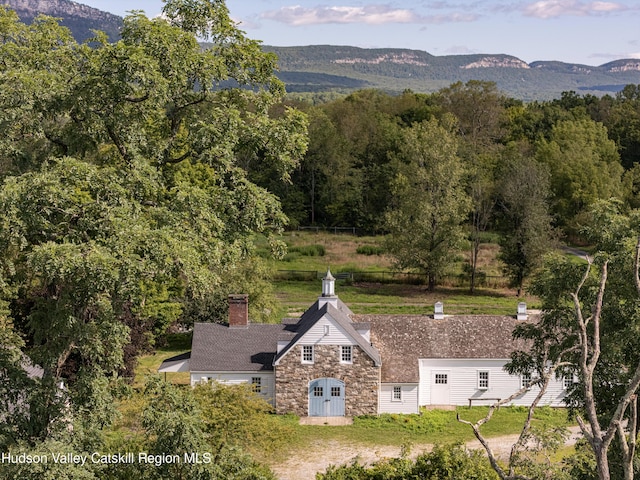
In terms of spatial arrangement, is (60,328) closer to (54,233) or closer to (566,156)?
(54,233)

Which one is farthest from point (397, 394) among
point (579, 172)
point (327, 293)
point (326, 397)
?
point (579, 172)

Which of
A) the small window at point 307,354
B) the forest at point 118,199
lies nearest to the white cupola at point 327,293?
the small window at point 307,354

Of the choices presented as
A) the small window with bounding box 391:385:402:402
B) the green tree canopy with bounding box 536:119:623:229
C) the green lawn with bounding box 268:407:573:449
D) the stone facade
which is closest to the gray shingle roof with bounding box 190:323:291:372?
the stone facade

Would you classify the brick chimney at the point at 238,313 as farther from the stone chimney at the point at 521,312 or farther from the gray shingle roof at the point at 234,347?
the stone chimney at the point at 521,312

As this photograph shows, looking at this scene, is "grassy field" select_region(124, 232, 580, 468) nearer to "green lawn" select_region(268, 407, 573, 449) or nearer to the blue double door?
"green lawn" select_region(268, 407, 573, 449)

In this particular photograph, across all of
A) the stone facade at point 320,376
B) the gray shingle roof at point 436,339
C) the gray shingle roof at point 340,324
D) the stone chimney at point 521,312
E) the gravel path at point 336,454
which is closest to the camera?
the gravel path at point 336,454

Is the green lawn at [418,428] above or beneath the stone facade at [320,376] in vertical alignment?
beneath

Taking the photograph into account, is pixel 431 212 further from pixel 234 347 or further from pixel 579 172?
pixel 234 347
